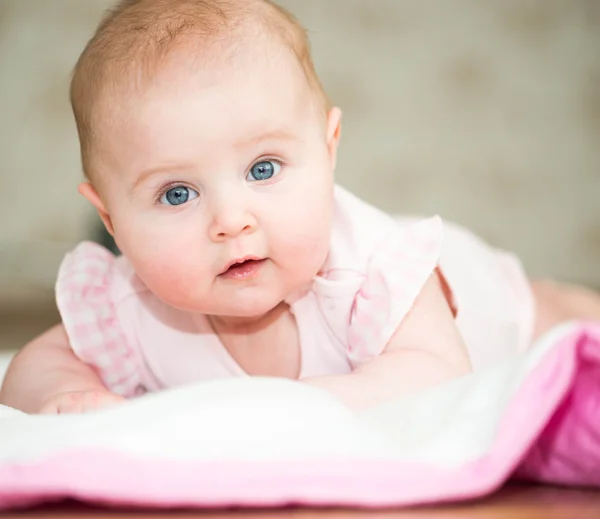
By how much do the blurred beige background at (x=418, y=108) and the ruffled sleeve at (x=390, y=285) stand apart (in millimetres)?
2006

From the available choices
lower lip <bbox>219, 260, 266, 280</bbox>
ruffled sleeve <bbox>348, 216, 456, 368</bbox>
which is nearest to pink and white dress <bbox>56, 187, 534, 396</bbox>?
ruffled sleeve <bbox>348, 216, 456, 368</bbox>

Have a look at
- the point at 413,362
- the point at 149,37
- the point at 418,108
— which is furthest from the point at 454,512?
the point at 418,108

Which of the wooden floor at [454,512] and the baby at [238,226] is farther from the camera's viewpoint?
the baby at [238,226]

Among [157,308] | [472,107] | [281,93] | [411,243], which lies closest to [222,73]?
[281,93]

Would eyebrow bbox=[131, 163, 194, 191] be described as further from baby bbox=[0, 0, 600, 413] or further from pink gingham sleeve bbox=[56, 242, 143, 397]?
pink gingham sleeve bbox=[56, 242, 143, 397]

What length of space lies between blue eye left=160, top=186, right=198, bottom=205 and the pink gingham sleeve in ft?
1.09

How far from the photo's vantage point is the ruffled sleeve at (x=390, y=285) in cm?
103

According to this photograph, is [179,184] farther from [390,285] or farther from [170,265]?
[390,285]

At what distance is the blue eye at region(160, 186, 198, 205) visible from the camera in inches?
36.8

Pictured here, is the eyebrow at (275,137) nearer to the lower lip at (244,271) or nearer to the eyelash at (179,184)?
the eyelash at (179,184)

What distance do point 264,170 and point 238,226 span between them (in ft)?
0.27

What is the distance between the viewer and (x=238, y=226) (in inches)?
35.2

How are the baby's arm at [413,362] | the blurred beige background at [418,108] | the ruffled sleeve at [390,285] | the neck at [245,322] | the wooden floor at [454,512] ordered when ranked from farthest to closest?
the blurred beige background at [418,108]
the neck at [245,322]
the ruffled sleeve at [390,285]
the baby's arm at [413,362]
the wooden floor at [454,512]

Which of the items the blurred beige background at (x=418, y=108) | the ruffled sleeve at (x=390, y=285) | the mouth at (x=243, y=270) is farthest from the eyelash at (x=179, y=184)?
the blurred beige background at (x=418, y=108)
